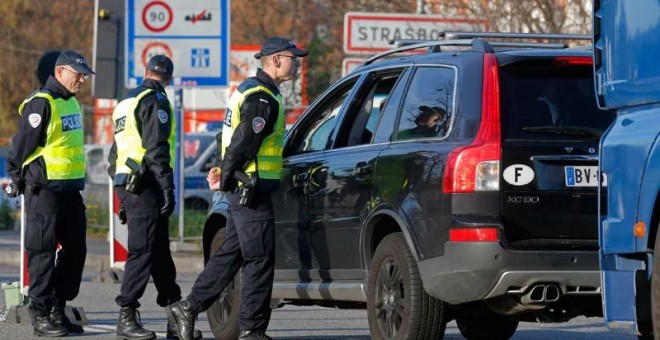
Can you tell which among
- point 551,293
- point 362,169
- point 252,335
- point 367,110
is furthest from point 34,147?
point 551,293

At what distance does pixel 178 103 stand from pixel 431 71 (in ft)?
39.7

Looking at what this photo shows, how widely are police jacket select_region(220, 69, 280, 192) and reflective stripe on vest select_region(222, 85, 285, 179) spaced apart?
28 millimetres

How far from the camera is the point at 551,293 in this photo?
25.4ft

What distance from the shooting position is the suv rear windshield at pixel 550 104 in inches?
310

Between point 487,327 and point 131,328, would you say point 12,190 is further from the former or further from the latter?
point 487,327

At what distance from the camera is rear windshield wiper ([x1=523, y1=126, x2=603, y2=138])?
7875mm

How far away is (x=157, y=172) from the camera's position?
380 inches

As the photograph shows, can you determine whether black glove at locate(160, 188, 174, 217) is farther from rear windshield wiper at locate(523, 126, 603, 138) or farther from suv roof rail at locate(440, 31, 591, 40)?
rear windshield wiper at locate(523, 126, 603, 138)

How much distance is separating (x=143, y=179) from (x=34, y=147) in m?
0.94

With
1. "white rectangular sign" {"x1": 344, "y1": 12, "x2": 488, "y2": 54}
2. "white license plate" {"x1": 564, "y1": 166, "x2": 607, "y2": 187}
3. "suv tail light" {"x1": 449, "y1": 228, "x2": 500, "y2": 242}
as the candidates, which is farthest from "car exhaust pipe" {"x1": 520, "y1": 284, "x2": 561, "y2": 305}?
"white rectangular sign" {"x1": 344, "y1": 12, "x2": 488, "y2": 54}

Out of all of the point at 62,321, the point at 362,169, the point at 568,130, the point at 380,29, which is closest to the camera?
the point at 568,130

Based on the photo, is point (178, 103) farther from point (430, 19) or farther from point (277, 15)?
point (277, 15)

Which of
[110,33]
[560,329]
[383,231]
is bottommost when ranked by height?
[560,329]

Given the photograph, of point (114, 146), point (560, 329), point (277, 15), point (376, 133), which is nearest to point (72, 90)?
point (114, 146)
